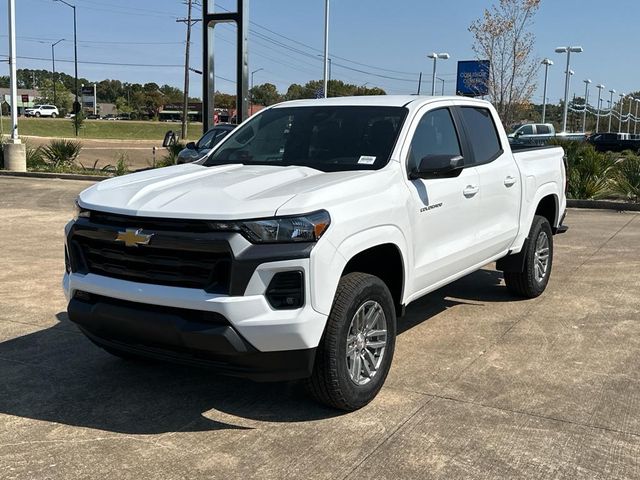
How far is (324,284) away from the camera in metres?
3.67

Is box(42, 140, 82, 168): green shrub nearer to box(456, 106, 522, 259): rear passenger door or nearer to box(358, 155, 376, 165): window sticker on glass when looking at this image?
box(456, 106, 522, 259): rear passenger door

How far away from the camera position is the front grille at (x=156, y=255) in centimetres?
358

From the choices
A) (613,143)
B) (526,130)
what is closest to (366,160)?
(526,130)

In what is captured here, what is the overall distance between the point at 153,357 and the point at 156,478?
703 mm

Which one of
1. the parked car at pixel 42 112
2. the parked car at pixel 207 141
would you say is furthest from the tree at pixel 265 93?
the parked car at pixel 207 141

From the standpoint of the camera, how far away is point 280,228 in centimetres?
359

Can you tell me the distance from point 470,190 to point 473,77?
21.3 meters

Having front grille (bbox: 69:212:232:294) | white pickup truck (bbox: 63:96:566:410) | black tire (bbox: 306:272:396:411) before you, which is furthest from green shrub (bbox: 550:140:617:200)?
front grille (bbox: 69:212:232:294)

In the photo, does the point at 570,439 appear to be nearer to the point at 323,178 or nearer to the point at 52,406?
the point at 323,178

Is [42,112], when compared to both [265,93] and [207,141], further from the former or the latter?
[207,141]

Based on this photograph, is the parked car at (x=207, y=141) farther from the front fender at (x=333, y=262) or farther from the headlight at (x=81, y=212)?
the front fender at (x=333, y=262)

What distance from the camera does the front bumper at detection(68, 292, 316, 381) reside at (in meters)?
3.54

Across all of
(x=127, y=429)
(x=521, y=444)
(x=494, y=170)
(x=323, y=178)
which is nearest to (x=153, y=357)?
(x=127, y=429)

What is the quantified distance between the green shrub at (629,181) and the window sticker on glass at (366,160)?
38.8 ft
